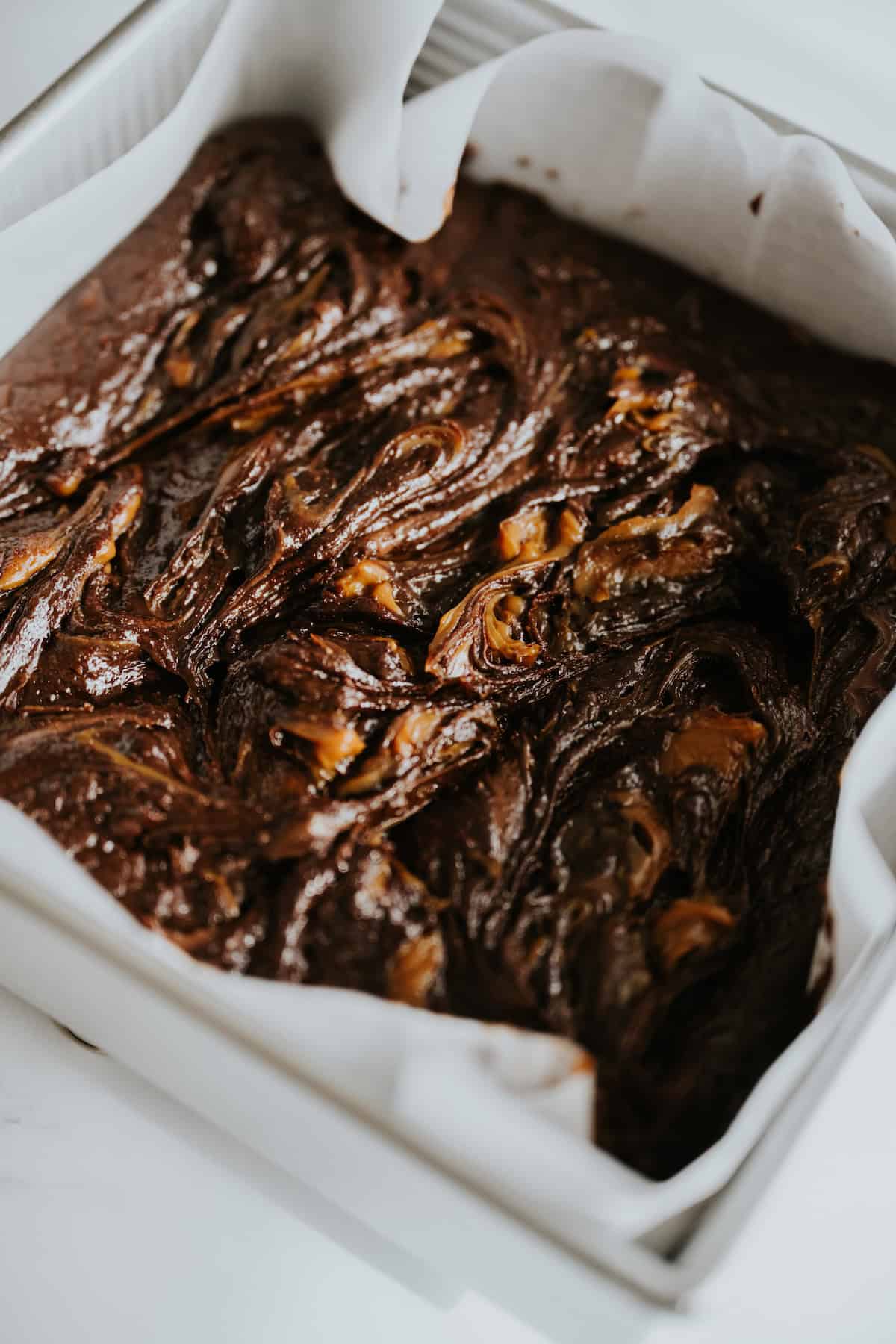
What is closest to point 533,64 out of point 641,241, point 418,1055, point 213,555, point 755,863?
point 641,241

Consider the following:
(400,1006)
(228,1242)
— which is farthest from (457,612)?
(228,1242)

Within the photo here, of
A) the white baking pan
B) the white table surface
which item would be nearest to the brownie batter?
the white baking pan

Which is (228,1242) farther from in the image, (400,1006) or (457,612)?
(457,612)

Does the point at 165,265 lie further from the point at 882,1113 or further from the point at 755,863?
the point at 882,1113

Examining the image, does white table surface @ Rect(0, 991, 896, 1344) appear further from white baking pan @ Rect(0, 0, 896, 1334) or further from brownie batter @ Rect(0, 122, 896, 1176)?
brownie batter @ Rect(0, 122, 896, 1176)

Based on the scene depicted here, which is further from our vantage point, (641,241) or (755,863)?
(641,241)
